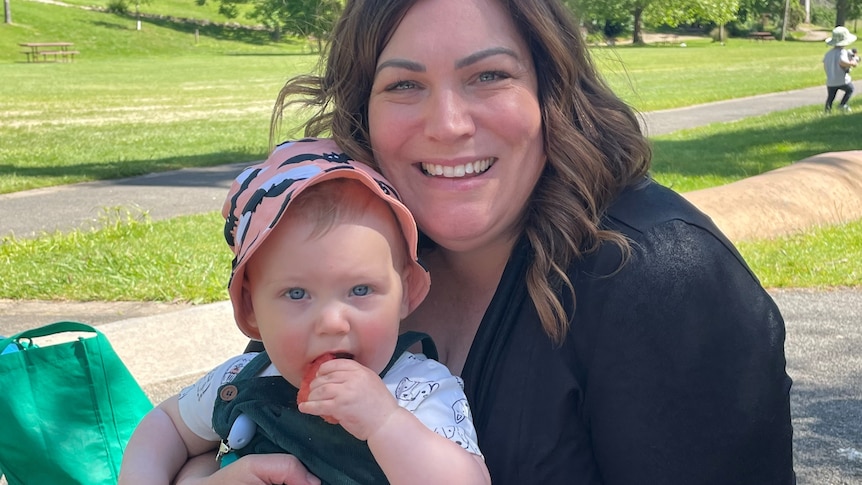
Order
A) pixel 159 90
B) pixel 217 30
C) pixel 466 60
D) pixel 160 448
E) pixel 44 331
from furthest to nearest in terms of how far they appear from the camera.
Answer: pixel 217 30
pixel 159 90
pixel 44 331
pixel 160 448
pixel 466 60

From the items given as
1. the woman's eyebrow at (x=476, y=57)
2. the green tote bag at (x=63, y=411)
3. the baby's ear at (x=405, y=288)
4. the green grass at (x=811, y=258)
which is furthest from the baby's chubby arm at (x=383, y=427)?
the green grass at (x=811, y=258)

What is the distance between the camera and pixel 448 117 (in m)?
1.98

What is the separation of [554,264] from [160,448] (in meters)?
0.94

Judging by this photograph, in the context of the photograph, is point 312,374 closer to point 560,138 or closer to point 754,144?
point 560,138

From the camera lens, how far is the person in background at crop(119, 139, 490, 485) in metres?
1.74

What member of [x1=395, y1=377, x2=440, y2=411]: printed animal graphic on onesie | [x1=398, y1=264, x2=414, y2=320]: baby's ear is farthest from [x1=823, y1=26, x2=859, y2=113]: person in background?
[x1=395, y1=377, x2=440, y2=411]: printed animal graphic on onesie

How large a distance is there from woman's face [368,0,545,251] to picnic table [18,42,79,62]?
46588 mm

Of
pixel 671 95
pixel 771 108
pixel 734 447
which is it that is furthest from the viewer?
pixel 671 95

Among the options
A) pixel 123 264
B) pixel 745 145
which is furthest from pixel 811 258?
pixel 745 145

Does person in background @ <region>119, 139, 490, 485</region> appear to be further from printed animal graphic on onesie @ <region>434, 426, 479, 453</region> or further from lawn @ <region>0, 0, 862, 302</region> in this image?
lawn @ <region>0, 0, 862, 302</region>

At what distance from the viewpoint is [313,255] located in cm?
184

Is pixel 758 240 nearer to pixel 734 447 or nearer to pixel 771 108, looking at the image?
pixel 734 447

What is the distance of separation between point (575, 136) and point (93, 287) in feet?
16.6

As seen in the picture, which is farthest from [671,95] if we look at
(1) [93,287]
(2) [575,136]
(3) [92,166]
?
(2) [575,136]
